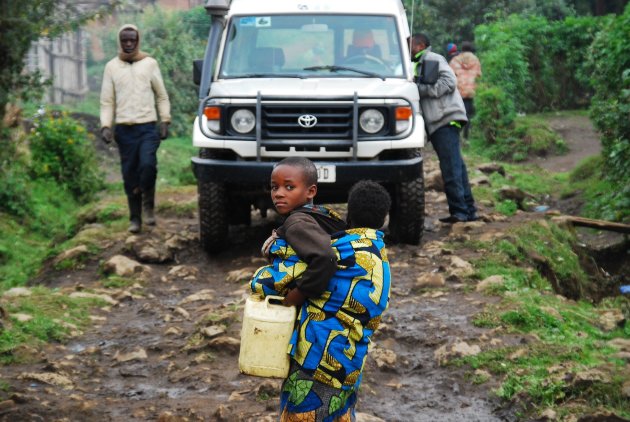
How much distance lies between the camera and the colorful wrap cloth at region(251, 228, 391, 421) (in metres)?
3.51

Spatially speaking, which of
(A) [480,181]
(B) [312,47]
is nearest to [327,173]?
(B) [312,47]

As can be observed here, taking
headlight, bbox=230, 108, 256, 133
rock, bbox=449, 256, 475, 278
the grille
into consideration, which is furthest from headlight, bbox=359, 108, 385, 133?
rock, bbox=449, 256, 475, 278

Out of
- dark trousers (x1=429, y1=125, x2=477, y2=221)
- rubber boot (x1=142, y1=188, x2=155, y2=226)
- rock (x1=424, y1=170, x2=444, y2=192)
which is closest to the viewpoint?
dark trousers (x1=429, y1=125, x2=477, y2=221)

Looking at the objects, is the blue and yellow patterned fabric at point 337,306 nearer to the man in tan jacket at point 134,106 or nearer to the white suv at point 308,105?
the white suv at point 308,105

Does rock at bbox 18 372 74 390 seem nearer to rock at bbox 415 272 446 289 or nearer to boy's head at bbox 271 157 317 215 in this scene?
boy's head at bbox 271 157 317 215

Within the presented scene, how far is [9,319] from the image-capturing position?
6574 mm

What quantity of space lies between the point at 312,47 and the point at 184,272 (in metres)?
2.25

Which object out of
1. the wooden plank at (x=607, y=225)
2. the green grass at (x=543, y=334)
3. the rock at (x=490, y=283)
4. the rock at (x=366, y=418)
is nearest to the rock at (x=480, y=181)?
the wooden plank at (x=607, y=225)

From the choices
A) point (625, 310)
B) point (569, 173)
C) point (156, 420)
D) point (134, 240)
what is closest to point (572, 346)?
point (625, 310)

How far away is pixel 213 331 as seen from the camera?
6270mm

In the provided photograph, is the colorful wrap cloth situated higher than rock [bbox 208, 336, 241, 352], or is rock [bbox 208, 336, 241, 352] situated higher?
the colorful wrap cloth

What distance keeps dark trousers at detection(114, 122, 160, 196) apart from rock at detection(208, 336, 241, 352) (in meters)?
3.43

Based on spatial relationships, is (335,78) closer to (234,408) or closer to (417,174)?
(417,174)

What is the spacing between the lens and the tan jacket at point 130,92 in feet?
30.1
